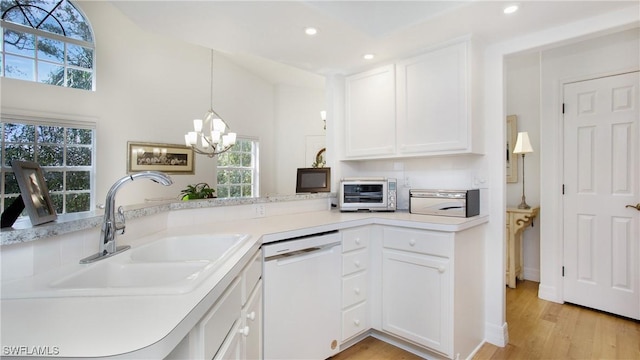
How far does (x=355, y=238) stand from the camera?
6.70 feet

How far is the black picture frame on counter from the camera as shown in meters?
0.90

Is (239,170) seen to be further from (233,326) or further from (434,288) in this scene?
(233,326)

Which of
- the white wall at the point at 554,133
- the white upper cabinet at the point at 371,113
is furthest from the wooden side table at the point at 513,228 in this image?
the white upper cabinet at the point at 371,113

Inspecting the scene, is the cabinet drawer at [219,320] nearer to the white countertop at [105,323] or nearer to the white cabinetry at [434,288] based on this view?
the white countertop at [105,323]

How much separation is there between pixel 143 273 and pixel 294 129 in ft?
16.8

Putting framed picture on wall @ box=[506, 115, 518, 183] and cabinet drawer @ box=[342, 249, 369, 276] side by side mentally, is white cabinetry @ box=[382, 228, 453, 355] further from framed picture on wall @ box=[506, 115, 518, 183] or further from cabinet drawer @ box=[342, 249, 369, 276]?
framed picture on wall @ box=[506, 115, 518, 183]

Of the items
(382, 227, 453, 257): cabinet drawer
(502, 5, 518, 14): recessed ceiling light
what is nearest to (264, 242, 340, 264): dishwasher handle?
(382, 227, 453, 257): cabinet drawer

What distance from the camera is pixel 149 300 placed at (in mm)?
680

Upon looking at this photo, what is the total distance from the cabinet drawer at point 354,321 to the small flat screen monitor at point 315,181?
1.11 meters

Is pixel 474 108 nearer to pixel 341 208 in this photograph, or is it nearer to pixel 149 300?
pixel 341 208

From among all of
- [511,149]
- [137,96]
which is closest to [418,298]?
[511,149]

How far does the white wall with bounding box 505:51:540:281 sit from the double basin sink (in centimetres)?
347

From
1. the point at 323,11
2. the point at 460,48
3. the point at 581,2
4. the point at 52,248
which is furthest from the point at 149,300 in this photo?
the point at 581,2

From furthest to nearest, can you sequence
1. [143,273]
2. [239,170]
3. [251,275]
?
[239,170]
[251,275]
[143,273]
